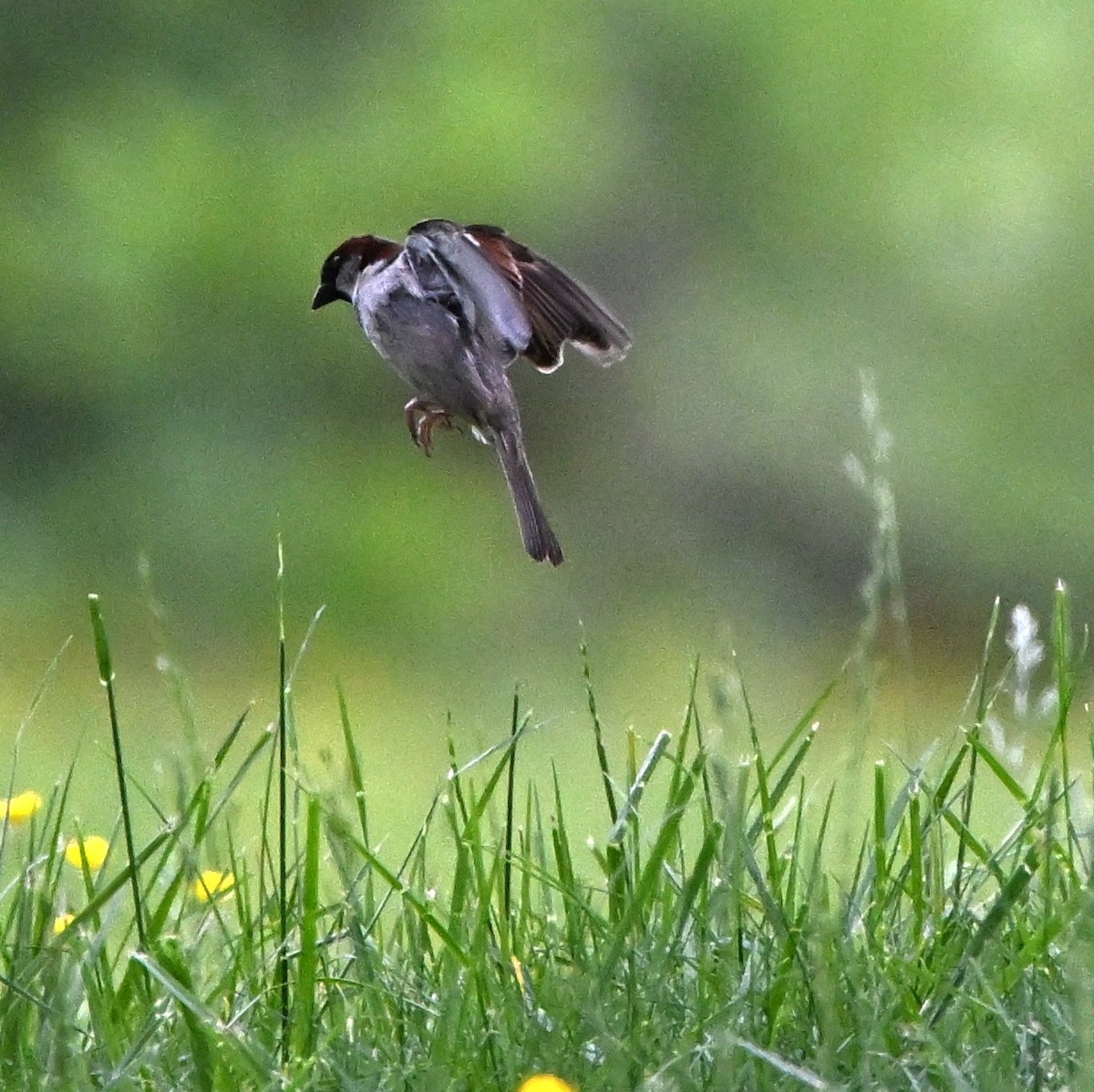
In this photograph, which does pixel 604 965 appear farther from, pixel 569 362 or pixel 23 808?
pixel 569 362

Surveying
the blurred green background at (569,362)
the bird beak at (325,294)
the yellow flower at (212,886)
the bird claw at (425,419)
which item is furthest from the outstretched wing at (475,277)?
the blurred green background at (569,362)

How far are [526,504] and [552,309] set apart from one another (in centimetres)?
49

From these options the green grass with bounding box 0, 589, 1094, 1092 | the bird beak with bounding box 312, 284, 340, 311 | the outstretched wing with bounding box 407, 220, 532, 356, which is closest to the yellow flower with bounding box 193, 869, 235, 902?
the green grass with bounding box 0, 589, 1094, 1092

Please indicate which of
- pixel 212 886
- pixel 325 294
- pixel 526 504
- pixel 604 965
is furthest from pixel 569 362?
pixel 604 965

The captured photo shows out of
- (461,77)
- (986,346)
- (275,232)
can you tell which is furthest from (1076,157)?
(275,232)

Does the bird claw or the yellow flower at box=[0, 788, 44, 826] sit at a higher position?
the bird claw

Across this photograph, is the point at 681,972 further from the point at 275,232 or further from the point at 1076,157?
the point at 1076,157

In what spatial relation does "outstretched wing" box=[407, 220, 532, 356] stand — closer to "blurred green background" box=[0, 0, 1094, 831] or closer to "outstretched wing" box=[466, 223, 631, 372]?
"outstretched wing" box=[466, 223, 631, 372]

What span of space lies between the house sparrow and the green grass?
1.41ft

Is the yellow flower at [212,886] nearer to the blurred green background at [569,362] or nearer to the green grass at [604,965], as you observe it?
the green grass at [604,965]

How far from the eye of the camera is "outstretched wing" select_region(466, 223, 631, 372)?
96.6 inches

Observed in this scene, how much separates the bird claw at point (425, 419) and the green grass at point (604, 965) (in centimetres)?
41

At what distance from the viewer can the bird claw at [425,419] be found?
214 centimetres

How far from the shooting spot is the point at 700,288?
12.4 m
